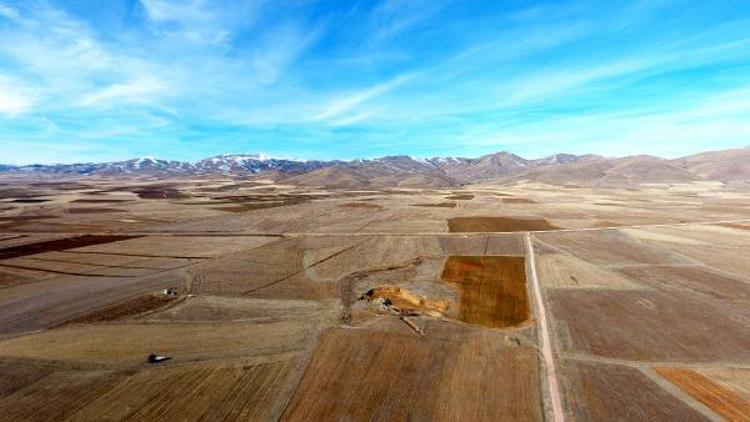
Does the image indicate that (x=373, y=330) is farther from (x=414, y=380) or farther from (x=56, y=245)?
(x=56, y=245)

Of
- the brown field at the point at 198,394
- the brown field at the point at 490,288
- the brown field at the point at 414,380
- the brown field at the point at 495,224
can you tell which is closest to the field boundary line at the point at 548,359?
the brown field at the point at 414,380

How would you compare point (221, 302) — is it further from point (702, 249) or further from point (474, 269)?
point (702, 249)

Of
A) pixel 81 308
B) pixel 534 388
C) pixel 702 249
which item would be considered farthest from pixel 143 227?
pixel 702 249

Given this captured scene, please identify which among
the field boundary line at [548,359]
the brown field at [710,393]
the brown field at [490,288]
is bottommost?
the brown field at [710,393]

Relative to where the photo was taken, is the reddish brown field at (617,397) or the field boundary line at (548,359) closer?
the reddish brown field at (617,397)

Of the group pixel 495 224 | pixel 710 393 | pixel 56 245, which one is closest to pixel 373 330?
pixel 710 393

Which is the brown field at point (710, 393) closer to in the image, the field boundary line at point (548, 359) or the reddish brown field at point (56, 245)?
the field boundary line at point (548, 359)
